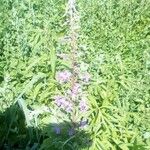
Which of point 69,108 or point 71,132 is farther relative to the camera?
point 71,132

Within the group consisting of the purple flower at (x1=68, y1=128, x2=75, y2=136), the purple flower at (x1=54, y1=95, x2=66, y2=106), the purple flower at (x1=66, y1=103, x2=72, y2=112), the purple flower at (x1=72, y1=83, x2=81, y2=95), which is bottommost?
the purple flower at (x1=68, y1=128, x2=75, y2=136)

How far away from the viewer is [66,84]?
3.20 m

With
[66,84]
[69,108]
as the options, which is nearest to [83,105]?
[69,108]

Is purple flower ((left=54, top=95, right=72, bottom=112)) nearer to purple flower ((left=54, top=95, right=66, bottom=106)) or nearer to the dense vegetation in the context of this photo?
purple flower ((left=54, top=95, right=66, bottom=106))

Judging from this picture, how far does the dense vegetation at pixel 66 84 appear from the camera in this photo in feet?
11.7

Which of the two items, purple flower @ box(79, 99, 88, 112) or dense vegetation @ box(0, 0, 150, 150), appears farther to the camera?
dense vegetation @ box(0, 0, 150, 150)

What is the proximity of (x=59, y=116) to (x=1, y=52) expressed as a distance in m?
1.52

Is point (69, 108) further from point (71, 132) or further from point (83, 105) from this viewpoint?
point (71, 132)

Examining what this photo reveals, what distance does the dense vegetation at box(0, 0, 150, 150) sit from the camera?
3557mm

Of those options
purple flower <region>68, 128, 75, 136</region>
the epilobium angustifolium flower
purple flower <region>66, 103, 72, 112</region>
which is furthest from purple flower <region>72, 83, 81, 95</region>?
purple flower <region>68, 128, 75, 136</region>

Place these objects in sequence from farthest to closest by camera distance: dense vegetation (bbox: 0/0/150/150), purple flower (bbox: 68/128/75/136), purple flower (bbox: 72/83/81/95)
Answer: dense vegetation (bbox: 0/0/150/150) < purple flower (bbox: 68/128/75/136) < purple flower (bbox: 72/83/81/95)

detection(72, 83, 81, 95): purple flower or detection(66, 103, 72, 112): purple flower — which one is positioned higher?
detection(72, 83, 81, 95): purple flower

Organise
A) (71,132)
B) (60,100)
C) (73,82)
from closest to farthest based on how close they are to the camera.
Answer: (73,82) → (60,100) → (71,132)

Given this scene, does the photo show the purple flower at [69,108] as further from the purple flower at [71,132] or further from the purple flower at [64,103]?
the purple flower at [71,132]
